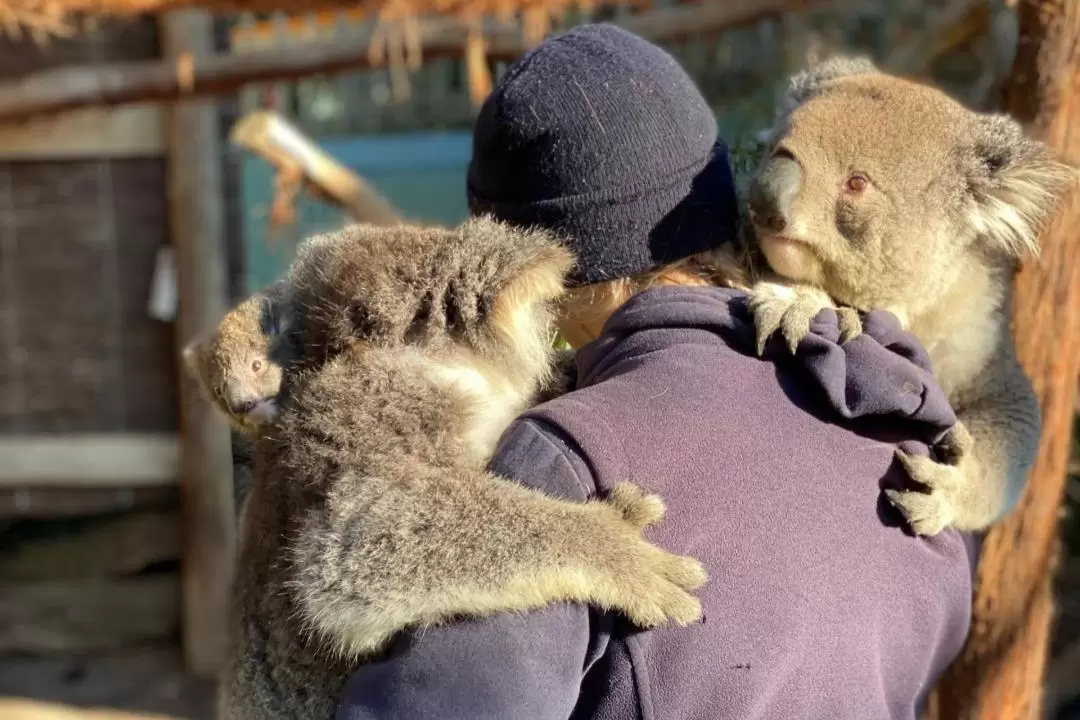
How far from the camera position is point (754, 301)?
131 centimetres

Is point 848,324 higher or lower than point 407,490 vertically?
higher

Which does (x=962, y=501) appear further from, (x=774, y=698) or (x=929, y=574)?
(x=774, y=698)

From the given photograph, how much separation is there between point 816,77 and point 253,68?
2389mm

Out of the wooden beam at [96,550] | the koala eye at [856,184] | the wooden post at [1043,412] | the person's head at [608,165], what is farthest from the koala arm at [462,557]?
the wooden beam at [96,550]

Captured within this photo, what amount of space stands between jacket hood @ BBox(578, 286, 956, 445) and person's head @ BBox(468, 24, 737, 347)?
194 mm

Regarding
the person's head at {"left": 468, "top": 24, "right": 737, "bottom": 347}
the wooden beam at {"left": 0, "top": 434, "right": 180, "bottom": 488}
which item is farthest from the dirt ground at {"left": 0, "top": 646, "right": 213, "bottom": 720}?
the person's head at {"left": 468, "top": 24, "right": 737, "bottom": 347}

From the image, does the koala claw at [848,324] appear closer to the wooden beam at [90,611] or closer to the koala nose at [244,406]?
the koala nose at [244,406]

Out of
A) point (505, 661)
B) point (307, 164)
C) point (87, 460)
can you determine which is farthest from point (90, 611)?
point (505, 661)

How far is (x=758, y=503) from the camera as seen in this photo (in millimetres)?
1122

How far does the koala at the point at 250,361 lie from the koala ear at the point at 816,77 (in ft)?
3.26

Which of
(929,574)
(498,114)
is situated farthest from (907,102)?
(929,574)

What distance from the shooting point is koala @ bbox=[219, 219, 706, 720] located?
3.81ft

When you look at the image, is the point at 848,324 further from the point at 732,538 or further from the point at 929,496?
the point at 732,538

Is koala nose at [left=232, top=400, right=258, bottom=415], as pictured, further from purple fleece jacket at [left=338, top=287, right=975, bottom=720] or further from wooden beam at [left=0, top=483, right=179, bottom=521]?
wooden beam at [left=0, top=483, right=179, bottom=521]
